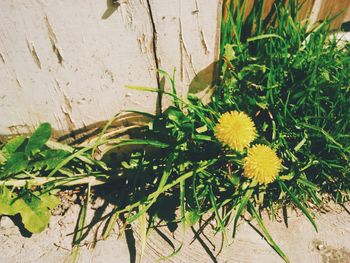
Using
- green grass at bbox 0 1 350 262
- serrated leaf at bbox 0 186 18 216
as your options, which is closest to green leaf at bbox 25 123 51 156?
green grass at bbox 0 1 350 262

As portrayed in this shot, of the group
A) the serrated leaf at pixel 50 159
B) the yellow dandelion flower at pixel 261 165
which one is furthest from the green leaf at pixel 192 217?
the serrated leaf at pixel 50 159

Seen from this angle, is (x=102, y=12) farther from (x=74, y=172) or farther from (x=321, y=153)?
(x=321, y=153)

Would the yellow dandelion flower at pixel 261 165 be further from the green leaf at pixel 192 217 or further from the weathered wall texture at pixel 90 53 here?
the weathered wall texture at pixel 90 53

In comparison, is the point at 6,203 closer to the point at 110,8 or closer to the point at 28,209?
the point at 28,209

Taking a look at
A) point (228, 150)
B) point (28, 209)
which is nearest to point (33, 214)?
point (28, 209)

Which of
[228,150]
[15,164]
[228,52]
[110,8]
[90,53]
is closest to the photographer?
[110,8]

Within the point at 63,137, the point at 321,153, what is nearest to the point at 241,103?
the point at 321,153
